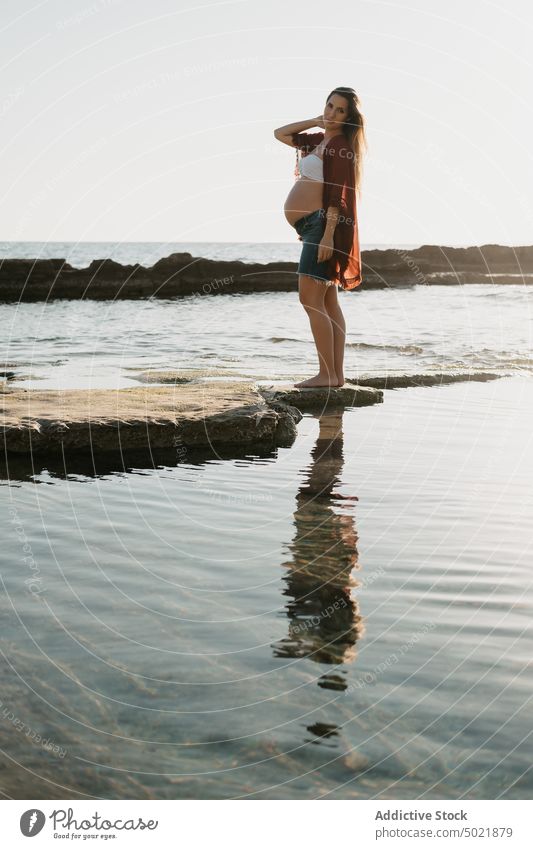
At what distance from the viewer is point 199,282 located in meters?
26.9

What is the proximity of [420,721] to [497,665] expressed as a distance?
44 cm

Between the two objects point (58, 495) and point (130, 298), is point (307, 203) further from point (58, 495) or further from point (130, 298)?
point (130, 298)

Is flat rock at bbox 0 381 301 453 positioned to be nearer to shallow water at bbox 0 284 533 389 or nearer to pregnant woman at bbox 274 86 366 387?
pregnant woman at bbox 274 86 366 387

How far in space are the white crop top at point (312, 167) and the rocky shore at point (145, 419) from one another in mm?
1659

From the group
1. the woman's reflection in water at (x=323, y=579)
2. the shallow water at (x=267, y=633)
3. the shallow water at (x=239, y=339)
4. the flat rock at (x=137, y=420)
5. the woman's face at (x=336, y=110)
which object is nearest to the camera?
the shallow water at (x=267, y=633)

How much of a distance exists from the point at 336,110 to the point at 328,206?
26.7 inches

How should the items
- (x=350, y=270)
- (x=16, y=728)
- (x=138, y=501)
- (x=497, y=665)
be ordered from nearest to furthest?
(x=16, y=728) → (x=497, y=665) → (x=138, y=501) → (x=350, y=270)

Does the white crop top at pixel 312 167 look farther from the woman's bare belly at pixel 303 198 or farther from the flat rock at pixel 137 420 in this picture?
the flat rock at pixel 137 420

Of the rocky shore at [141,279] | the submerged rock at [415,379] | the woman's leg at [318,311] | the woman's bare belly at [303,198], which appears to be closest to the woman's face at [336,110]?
the woman's bare belly at [303,198]

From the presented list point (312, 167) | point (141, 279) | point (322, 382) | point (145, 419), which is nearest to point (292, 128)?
point (312, 167)

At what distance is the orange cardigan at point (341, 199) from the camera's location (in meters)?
6.98

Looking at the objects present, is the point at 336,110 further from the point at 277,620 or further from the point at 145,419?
the point at 277,620

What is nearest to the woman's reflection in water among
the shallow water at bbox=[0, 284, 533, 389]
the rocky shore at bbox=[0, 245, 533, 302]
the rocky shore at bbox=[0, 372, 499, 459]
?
the rocky shore at bbox=[0, 372, 499, 459]
